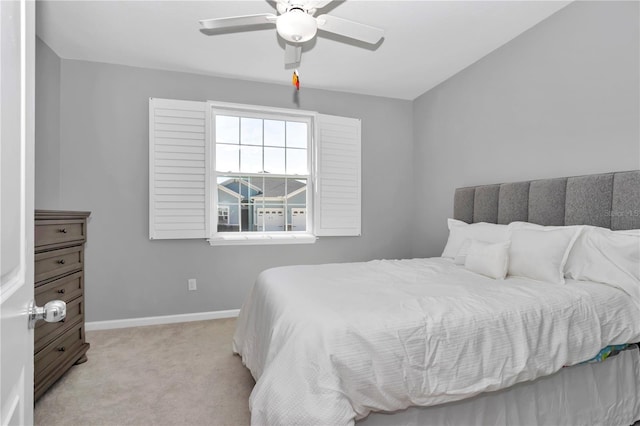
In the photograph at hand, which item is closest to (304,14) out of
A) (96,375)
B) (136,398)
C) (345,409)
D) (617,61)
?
(345,409)

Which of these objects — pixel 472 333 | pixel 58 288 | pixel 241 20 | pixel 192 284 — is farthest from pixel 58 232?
pixel 472 333

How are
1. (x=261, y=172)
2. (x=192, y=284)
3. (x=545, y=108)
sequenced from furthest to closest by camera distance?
(x=261, y=172) → (x=192, y=284) → (x=545, y=108)

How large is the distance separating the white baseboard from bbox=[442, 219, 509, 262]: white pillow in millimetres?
2301

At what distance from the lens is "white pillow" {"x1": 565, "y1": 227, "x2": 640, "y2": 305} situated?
172 centimetres

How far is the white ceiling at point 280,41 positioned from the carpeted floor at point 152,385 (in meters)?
2.57

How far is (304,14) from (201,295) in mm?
2786

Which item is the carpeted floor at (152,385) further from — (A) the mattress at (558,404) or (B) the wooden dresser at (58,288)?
(A) the mattress at (558,404)

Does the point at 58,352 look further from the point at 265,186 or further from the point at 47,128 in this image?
the point at 265,186

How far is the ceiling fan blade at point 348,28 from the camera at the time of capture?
1927mm

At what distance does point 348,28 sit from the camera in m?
2.02

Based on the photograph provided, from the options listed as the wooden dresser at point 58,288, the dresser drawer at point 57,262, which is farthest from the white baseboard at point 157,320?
the dresser drawer at point 57,262

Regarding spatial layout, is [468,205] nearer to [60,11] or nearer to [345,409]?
[345,409]

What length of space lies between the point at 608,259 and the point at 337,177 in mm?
2526

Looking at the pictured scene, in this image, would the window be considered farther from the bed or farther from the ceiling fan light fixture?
the ceiling fan light fixture
